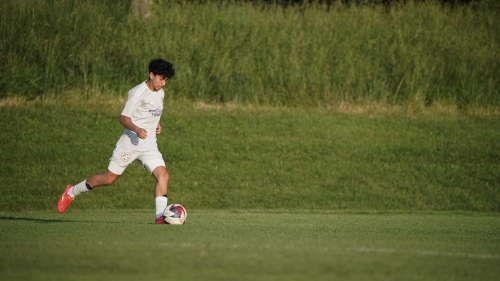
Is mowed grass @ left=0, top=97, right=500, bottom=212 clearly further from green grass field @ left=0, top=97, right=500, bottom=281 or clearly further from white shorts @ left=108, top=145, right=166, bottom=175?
white shorts @ left=108, top=145, right=166, bottom=175

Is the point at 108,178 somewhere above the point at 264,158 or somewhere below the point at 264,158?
above

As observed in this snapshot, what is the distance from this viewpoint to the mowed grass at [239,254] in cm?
584

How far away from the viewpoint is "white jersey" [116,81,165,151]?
33.3 ft

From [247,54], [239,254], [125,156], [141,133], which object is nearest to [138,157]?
[125,156]

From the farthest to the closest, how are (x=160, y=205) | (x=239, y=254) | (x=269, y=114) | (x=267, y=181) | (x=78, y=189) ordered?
(x=269, y=114)
(x=267, y=181)
(x=78, y=189)
(x=160, y=205)
(x=239, y=254)

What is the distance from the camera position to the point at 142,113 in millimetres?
10227

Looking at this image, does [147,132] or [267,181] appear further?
[267,181]

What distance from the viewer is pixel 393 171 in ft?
60.1

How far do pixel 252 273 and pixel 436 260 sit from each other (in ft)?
5.92

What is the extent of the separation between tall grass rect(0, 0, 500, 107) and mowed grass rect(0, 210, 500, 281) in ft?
42.5

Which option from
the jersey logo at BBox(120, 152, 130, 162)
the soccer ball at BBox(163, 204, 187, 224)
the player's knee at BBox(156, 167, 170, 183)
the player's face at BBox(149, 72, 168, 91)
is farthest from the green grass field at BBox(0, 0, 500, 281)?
the player's face at BBox(149, 72, 168, 91)

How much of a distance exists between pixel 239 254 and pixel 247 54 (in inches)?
655

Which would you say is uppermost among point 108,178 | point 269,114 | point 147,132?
point 147,132

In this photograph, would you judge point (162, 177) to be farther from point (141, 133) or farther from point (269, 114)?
point (269, 114)
